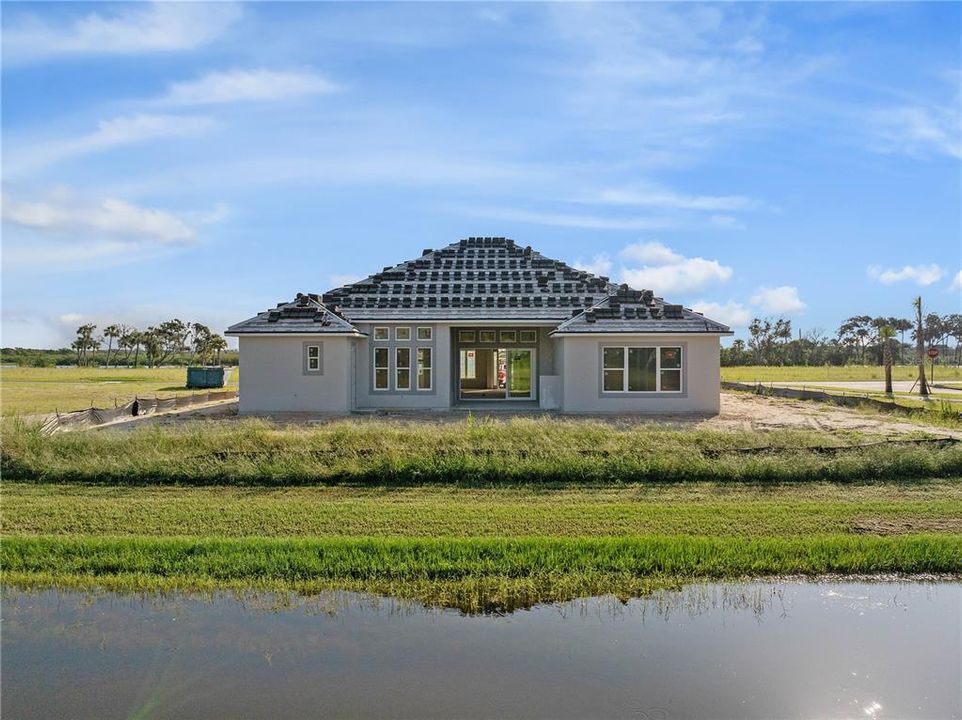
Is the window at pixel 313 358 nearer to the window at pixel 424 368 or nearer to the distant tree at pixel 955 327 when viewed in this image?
the window at pixel 424 368

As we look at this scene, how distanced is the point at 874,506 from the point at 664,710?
6974mm

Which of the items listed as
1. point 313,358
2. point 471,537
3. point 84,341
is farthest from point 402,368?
point 84,341

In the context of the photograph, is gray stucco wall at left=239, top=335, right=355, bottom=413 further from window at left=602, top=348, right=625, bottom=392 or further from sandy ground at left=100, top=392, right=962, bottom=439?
window at left=602, top=348, right=625, bottom=392

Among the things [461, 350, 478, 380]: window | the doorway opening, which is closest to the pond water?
the doorway opening

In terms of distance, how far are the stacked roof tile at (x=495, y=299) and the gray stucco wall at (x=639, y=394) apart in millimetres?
512

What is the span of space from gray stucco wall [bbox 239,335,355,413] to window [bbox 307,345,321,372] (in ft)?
0.43

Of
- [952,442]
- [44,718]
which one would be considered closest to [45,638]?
[44,718]

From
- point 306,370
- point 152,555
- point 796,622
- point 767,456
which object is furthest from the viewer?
Answer: point 306,370

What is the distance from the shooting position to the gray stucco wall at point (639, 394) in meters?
25.3

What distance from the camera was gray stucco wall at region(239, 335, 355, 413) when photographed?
25453mm

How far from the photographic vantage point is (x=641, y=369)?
25.6 m

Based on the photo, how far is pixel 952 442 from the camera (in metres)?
14.4

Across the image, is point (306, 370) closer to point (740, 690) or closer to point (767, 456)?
point (767, 456)

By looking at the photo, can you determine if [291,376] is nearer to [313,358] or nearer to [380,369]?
[313,358]
